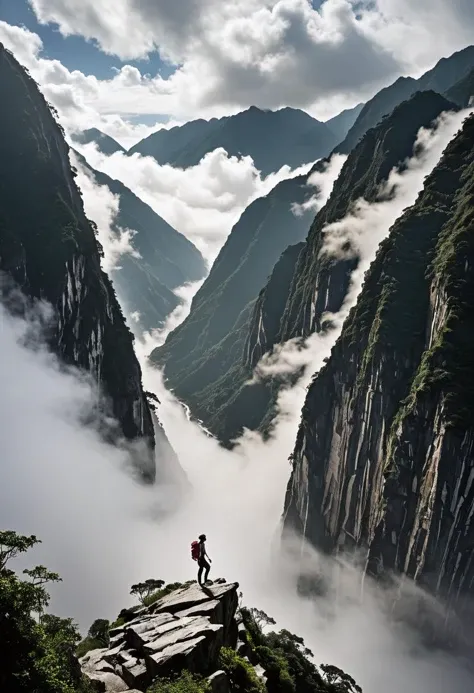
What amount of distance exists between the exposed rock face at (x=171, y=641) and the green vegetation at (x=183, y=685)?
27.7 inches

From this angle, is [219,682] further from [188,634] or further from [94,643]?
[94,643]

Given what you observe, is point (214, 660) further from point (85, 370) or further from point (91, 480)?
point (91, 480)

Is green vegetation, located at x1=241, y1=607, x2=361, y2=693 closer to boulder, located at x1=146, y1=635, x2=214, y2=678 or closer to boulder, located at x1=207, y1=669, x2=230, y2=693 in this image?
boulder, located at x1=207, y1=669, x2=230, y2=693

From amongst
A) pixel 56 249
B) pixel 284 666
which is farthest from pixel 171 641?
pixel 56 249

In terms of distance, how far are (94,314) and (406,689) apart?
88665 millimetres

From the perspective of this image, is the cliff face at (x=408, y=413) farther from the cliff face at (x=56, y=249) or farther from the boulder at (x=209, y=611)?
the boulder at (x=209, y=611)

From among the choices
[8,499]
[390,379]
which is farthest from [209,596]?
[390,379]

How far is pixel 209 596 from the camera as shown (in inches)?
1171

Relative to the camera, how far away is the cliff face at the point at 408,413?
88438 millimetres

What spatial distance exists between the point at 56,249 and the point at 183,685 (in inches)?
3662

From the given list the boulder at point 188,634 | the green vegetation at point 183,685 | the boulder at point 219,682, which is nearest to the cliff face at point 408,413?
the boulder at point 188,634

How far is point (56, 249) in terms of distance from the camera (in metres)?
104

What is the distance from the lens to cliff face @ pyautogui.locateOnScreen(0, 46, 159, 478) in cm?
10194

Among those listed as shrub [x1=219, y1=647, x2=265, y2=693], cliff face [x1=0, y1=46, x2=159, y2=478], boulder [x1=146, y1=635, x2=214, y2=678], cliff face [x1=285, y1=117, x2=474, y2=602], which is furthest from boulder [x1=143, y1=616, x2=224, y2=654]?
cliff face [x1=0, y1=46, x2=159, y2=478]
